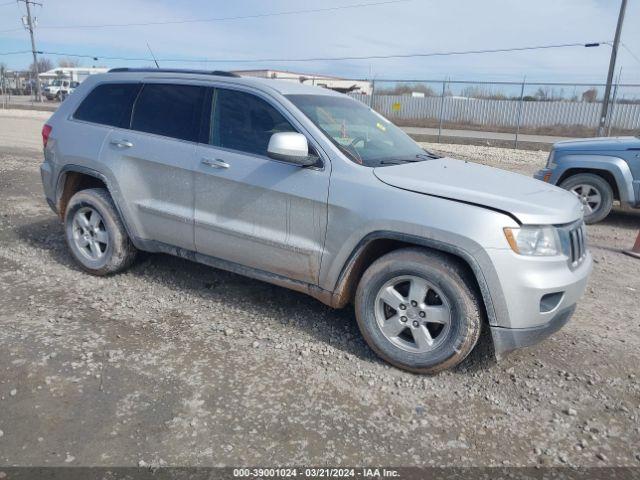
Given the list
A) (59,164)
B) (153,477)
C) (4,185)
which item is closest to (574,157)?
(59,164)

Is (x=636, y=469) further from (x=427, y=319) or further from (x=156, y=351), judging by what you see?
(x=156, y=351)

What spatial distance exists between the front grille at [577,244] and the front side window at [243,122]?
6.64 feet

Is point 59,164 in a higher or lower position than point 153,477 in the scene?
higher

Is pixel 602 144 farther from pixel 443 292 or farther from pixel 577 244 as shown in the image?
pixel 443 292

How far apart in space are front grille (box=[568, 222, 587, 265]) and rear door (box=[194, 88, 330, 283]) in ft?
5.27

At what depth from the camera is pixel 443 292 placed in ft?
10.7

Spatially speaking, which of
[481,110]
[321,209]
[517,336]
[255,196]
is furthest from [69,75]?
[517,336]

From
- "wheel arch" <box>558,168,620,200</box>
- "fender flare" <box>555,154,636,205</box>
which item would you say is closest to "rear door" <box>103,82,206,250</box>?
"fender flare" <box>555,154,636,205</box>

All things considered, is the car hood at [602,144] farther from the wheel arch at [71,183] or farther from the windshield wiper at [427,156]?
the wheel arch at [71,183]

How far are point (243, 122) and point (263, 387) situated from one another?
6.57 ft

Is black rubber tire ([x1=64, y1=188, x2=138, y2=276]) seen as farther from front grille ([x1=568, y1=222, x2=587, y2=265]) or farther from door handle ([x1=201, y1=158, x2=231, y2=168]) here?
front grille ([x1=568, y1=222, x2=587, y2=265])

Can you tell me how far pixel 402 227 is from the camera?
329 cm

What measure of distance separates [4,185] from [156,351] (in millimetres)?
6802

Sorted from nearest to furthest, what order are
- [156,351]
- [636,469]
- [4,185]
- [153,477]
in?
[153,477]
[636,469]
[156,351]
[4,185]
